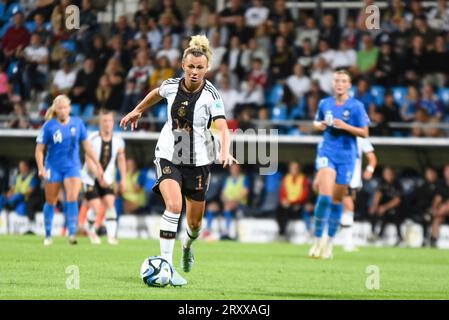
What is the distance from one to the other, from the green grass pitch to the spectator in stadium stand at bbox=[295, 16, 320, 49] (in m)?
7.65

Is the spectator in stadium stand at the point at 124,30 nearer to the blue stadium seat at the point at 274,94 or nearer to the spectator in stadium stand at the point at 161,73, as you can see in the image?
the spectator in stadium stand at the point at 161,73

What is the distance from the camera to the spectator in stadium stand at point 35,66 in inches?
1028

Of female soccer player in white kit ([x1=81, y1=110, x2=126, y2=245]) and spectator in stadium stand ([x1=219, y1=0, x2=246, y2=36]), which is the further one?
spectator in stadium stand ([x1=219, y1=0, x2=246, y2=36])

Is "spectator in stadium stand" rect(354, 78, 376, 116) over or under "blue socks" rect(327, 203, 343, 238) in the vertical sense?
over

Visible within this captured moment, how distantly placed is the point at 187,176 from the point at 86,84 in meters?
14.9

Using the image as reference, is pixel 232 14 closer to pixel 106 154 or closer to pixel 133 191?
→ pixel 133 191

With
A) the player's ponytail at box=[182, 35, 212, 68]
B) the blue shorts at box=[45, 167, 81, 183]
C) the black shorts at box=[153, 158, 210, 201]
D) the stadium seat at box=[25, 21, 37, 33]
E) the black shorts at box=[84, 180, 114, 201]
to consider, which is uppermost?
the stadium seat at box=[25, 21, 37, 33]

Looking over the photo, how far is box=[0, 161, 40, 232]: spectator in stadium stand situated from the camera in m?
25.2

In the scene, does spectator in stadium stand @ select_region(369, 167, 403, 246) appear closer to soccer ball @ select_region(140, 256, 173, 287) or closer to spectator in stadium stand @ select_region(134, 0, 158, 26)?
spectator in stadium stand @ select_region(134, 0, 158, 26)

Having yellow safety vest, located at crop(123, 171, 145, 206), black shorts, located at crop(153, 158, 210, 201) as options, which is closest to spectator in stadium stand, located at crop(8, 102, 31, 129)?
yellow safety vest, located at crop(123, 171, 145, 206)

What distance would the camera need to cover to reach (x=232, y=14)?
1027 inches

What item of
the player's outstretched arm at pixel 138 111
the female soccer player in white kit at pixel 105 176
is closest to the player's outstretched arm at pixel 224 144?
the player's outstretched arm at pixel 138 111

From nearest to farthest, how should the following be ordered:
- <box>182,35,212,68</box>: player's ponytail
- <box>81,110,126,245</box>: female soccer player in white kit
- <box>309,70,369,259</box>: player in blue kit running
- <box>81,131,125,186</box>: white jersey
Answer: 1. <box>182,35,212,68</box>: player's ponytail
2. <box>309,70,369,259</box>: player in blue kit running
3. <box>81,110,126,245</box>: female soccer player in white kit
4. <box>81,131,125,186</box>: white jersey
